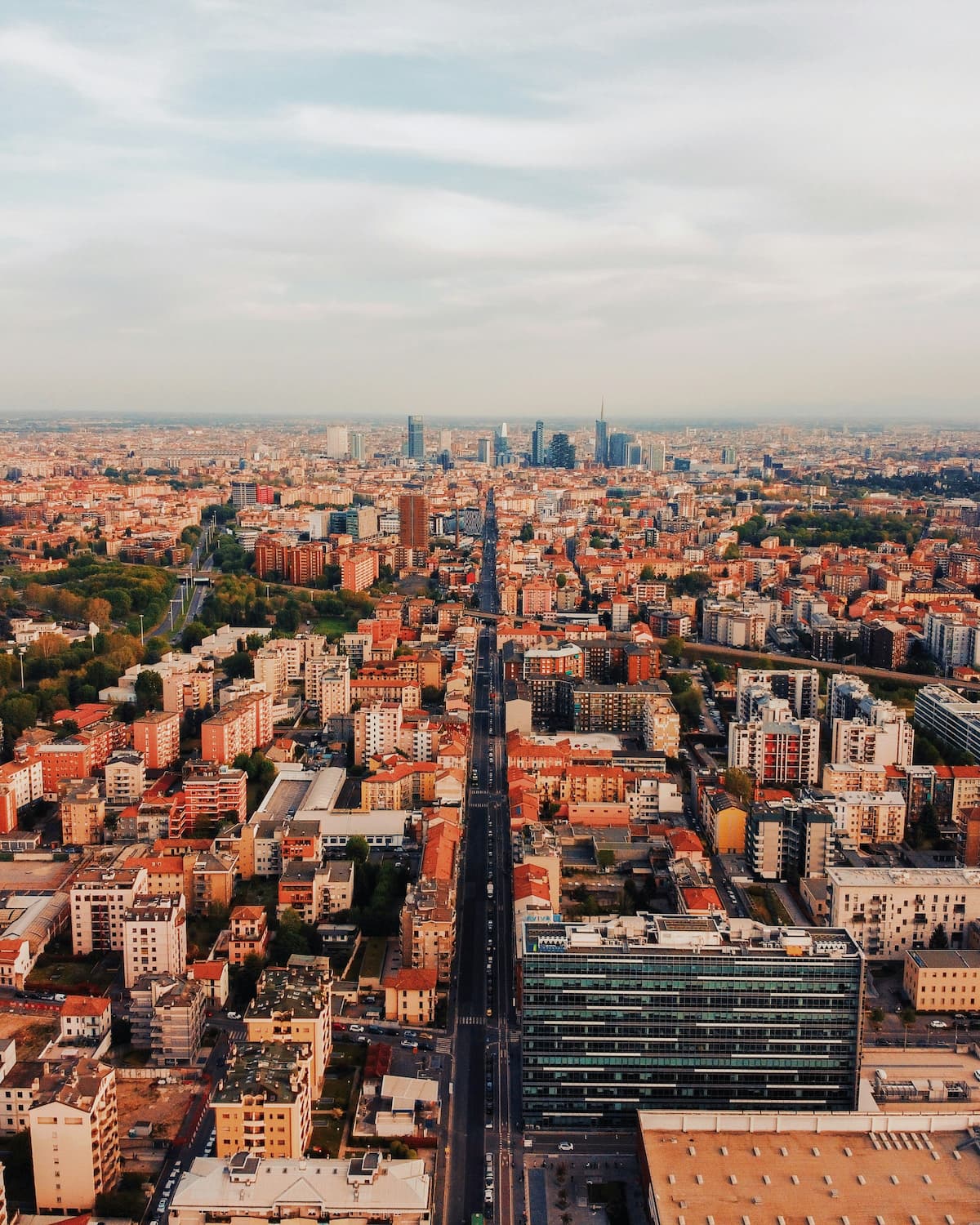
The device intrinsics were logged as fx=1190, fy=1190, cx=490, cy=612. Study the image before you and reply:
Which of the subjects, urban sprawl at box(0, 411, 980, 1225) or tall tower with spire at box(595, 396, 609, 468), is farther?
tall tower with spire at box(595, 396, 609, 468)

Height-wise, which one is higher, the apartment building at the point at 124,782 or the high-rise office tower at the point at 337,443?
the high-rise office tower at the point at 337,443

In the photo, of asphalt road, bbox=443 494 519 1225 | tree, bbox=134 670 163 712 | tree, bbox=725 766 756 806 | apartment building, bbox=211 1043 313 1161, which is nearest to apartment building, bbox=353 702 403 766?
asphalt road, bbox=443 494 519 1225

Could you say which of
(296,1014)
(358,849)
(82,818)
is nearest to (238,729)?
(82,818)

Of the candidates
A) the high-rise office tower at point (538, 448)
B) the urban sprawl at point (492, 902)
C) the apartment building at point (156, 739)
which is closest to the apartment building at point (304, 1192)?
the urban sprawl at point (492, 902)

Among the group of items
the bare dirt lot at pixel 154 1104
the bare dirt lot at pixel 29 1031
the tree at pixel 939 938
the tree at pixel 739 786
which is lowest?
the bare dirt lot at pixel 154 1104

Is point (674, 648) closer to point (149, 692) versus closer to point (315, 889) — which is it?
point (149, 692)

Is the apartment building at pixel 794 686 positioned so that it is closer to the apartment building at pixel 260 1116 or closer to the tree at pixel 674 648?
the tree at pixel 674 648

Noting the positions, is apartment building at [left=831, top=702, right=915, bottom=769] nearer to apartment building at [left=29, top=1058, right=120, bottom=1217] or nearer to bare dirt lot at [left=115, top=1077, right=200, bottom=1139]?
bare dirt lot at [left=115, top=1077, right=200, bottom=1139]

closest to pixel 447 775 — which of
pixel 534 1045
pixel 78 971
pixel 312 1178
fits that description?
pixel 78 971
